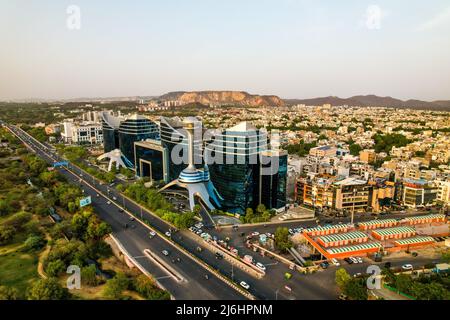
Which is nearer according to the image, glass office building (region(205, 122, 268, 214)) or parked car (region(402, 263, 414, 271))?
parked car (region(402, 263, 414, 271))

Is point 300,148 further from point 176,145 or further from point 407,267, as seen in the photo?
point 407,267

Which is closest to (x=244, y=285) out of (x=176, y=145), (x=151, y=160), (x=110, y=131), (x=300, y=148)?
(x=176, y=145)

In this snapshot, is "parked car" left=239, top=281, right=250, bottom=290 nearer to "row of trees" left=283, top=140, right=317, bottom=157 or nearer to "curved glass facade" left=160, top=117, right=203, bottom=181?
"curved glass facade" left=160, top=117, right=203, bottom=181

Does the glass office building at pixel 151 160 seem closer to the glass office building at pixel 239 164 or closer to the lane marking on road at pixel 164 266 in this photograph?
the glass office building at pixel 239 164

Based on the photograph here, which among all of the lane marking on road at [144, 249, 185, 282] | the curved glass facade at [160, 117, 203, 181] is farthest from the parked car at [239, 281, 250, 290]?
the curved glass facade at [160, 117, 203, 181]

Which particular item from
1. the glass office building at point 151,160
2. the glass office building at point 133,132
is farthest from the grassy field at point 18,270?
the glass office building at point 133,132
